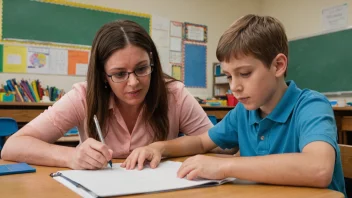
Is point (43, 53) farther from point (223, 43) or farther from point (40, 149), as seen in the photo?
point (223, 43)

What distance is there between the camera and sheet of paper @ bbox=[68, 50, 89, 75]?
11.8 ft

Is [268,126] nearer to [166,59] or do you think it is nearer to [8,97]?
[8,97]

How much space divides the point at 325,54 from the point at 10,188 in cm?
387

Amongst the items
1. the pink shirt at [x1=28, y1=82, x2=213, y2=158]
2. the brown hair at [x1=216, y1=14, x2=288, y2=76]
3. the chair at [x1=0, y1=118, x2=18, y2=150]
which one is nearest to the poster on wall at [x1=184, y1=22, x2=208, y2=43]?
the chair at [x1=0, y1=118, x2=18, y2=150]

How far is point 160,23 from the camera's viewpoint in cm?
420

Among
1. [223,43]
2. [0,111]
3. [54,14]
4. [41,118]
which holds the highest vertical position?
[54,14]

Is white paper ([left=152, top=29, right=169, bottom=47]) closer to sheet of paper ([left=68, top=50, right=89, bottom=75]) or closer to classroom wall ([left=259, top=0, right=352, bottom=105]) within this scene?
sheet of paper ([left=68, top=50, right=89, bottom=75])

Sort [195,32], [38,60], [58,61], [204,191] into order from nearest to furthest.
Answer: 1. [204,191]
2. [38,60]
3. [58,61]
4. [195,32]

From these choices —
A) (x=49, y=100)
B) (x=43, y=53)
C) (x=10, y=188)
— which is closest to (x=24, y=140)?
(x=10, y=188)

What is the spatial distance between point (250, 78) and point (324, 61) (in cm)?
339

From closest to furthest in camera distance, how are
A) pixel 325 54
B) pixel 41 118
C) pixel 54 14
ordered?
pixel 41 118
pixel 54 14
pixel 325 54

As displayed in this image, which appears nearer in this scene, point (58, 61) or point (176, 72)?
point (58, 61)

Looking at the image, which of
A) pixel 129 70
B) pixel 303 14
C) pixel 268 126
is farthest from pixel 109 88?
pixel 303 14

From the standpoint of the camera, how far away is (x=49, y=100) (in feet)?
10.7
